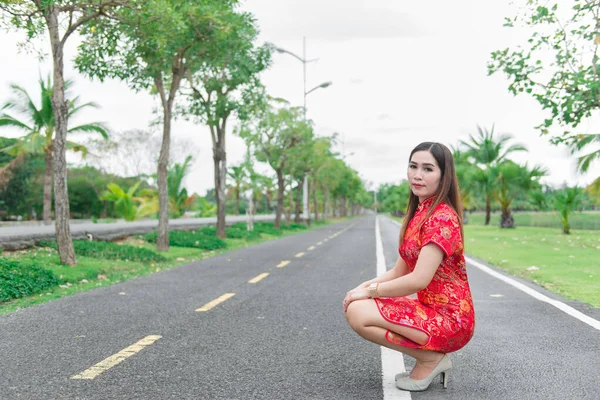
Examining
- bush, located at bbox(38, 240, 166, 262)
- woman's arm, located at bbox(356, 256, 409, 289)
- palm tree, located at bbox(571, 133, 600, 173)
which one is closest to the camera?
woman's arm, located at bbox(356, 256, 409, 289)

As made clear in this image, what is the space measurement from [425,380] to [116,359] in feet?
8.13

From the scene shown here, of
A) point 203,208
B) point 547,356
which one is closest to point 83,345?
point 547,356

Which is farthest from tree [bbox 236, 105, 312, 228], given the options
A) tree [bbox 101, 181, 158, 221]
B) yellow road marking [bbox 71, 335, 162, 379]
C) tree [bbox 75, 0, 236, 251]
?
yellow road marking [bbox 71, 335, 162, 379]

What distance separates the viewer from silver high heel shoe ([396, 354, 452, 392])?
4.08 meters

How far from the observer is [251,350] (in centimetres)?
534

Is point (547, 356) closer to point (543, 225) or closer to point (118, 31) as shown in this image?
point (118, 31)

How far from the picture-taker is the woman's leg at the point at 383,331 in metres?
3.97

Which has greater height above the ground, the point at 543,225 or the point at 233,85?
the point at 233,85

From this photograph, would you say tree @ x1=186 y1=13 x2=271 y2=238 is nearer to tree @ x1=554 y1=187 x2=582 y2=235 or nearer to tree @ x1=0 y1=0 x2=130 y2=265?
tree @ x1=0 y1=0 x2=130 y2=265

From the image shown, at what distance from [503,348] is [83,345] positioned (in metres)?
3.74

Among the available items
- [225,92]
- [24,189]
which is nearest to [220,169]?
[225,92]

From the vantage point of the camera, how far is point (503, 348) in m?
5.46

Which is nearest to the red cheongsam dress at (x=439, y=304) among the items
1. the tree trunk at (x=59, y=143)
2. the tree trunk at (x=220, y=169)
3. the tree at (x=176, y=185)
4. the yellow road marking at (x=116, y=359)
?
the yellow road marking at (x=116, y=359)

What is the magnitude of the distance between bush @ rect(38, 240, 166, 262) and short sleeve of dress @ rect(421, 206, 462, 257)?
11.5 meters
